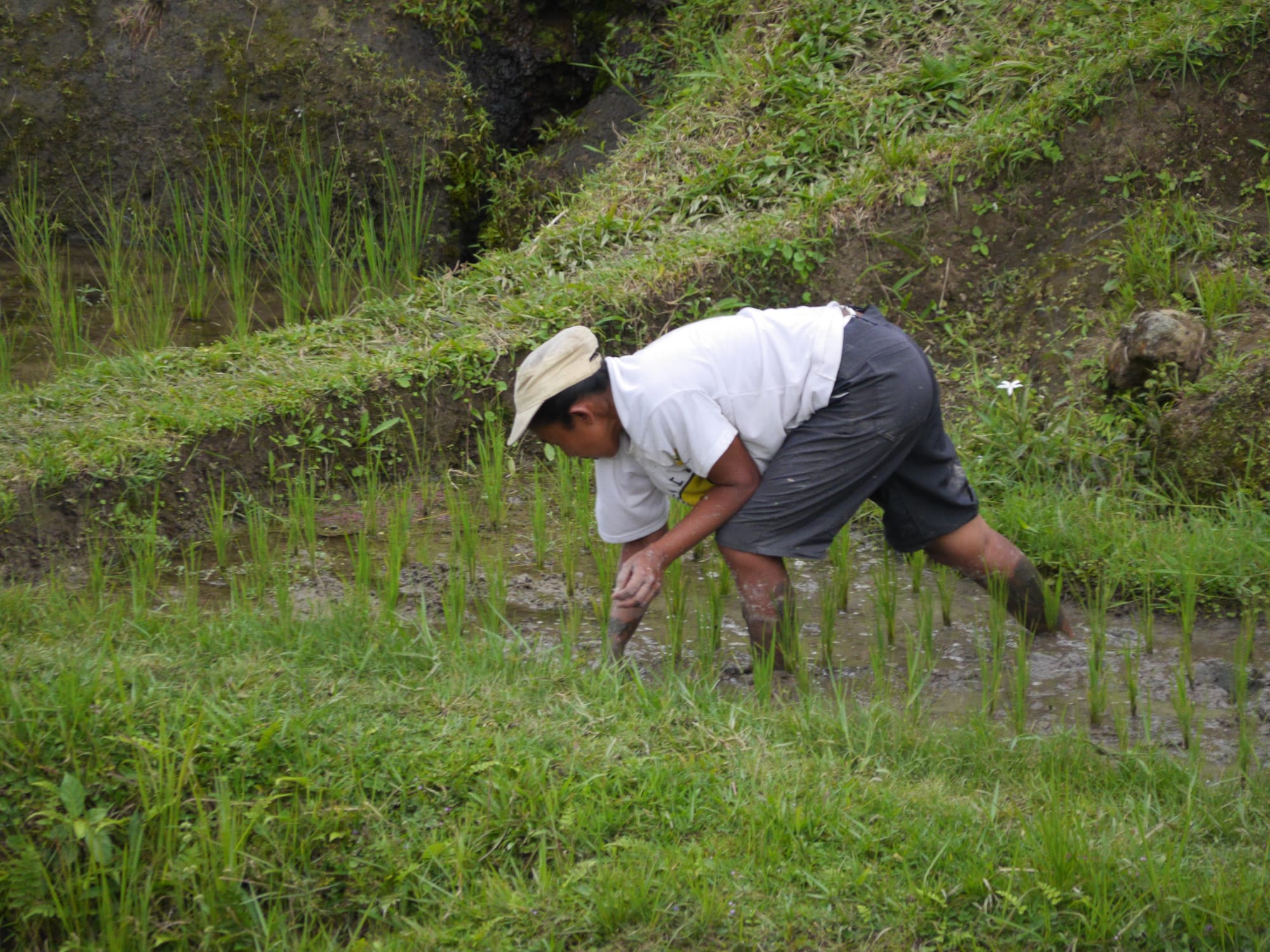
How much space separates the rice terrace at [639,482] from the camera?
7.92 feet

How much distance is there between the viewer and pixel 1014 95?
5.91m

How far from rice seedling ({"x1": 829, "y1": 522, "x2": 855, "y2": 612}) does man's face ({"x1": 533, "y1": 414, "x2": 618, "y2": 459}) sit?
41.3 inches

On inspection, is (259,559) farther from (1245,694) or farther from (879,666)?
(1245,694)

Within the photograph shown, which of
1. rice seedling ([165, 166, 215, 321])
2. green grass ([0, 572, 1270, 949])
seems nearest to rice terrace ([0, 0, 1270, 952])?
green grass ([0, 572, 1270, 949])

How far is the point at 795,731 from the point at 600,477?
2.88 feet

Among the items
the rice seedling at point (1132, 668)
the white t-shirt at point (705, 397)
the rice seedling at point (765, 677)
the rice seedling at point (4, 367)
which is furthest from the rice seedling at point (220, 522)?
the rice seedling at point (1132, 668)

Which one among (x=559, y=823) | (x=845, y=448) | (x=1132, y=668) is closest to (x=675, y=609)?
(x=845, y=448)

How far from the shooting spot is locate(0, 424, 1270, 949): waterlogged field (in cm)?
228

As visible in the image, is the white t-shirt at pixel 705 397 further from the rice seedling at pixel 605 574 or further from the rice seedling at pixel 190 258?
the rice seedling at pixel 190 258

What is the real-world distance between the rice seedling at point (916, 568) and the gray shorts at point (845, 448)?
2.56 feet

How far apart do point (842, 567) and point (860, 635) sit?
246 mm

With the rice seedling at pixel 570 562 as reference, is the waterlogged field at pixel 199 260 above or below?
above

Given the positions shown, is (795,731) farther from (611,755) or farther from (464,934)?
(464,934)

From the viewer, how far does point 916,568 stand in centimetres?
400
